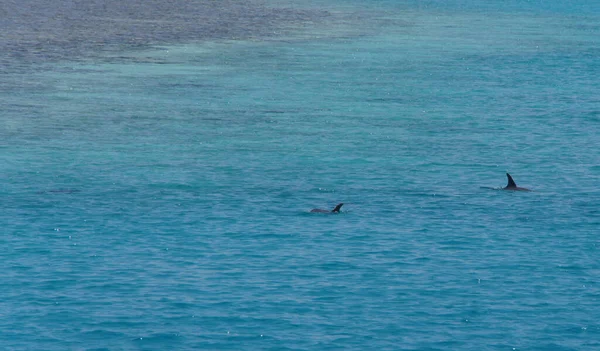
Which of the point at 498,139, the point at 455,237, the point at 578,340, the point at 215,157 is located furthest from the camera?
Result: the point at 498,139

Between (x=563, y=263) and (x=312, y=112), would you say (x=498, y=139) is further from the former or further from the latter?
(x=563, y=263)

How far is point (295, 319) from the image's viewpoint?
80.5 feet

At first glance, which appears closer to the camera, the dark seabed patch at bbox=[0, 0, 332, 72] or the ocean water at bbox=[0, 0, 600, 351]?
the ocean water at bbox=[0, 0, 600, 351]

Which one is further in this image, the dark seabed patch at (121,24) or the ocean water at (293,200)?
the dark seabed patch at (121,24)

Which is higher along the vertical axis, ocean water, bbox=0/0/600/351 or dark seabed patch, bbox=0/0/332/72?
ocean water, bbox=0/0/600/351

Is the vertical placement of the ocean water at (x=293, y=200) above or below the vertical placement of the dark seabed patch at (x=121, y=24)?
above

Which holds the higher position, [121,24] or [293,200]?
[293,200]

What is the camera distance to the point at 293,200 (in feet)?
115

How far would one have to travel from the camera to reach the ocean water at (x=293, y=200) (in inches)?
968

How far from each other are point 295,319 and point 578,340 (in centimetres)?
602

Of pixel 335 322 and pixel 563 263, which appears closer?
pixel 335 322

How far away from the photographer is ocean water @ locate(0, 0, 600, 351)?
24578 mm

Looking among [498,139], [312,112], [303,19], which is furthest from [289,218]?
[303,19]

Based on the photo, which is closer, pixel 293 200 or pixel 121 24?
pixel 293 200
